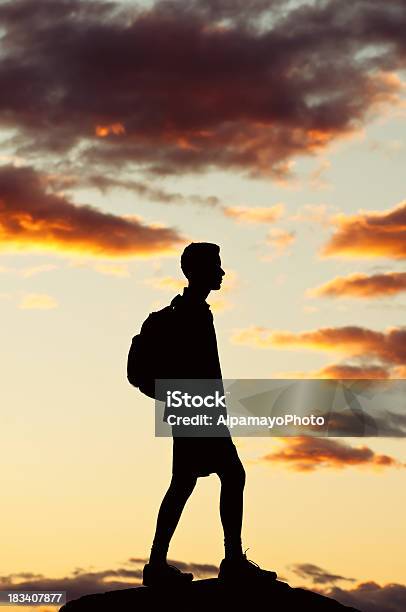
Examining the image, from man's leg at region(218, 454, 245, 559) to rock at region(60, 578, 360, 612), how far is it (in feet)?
1.49

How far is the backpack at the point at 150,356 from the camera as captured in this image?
12.8 m

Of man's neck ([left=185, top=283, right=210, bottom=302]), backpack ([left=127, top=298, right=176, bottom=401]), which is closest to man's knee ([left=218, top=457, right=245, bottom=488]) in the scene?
backpack ([left=127, top=298, right=176, bottom=401])

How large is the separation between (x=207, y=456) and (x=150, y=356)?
4.39 ft

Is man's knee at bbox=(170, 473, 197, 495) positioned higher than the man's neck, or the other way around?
the man's neck

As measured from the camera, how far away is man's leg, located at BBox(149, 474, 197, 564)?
41.8 feet

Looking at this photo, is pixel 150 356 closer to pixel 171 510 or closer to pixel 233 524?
pixel 171 510

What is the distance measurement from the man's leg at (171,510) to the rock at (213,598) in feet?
1.65

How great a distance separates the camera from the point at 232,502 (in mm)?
12680

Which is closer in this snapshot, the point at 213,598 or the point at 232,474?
the point at 232,474

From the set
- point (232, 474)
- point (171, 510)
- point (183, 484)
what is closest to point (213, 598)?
point (171, 510)

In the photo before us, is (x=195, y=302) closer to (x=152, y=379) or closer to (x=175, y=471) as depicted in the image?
(x=152, y=379)

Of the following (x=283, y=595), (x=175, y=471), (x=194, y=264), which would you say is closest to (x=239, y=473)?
(x=175, y=471)

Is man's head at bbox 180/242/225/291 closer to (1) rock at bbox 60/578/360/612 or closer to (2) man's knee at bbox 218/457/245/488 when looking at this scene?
(2) man's knee at bbox 218/457/245/488

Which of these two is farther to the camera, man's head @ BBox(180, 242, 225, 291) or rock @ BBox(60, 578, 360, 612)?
man's head @ BBox(180, 242, 225, 291)
